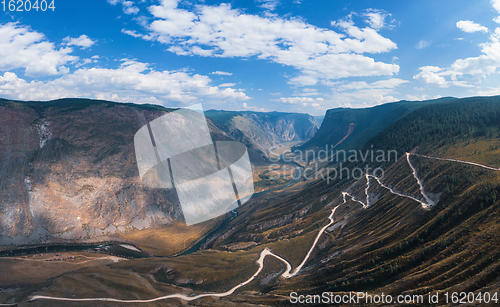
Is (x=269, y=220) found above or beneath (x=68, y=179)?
beneath

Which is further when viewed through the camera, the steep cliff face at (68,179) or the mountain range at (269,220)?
the steep cliff face at (68,179)

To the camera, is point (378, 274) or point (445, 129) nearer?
point (378, 274)

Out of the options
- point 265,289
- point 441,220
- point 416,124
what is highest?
point 416,124

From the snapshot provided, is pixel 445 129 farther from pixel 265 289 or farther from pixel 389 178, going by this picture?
pixel 265 289

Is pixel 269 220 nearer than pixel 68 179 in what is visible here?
Yes

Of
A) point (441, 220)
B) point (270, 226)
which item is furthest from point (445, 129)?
point (270, 226)

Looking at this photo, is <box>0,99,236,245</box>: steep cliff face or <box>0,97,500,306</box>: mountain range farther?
<box>0,99,236,245</box>: steep cliff face

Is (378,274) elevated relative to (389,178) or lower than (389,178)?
lower

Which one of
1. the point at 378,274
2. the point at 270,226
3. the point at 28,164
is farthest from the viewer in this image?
the point at 28,164
